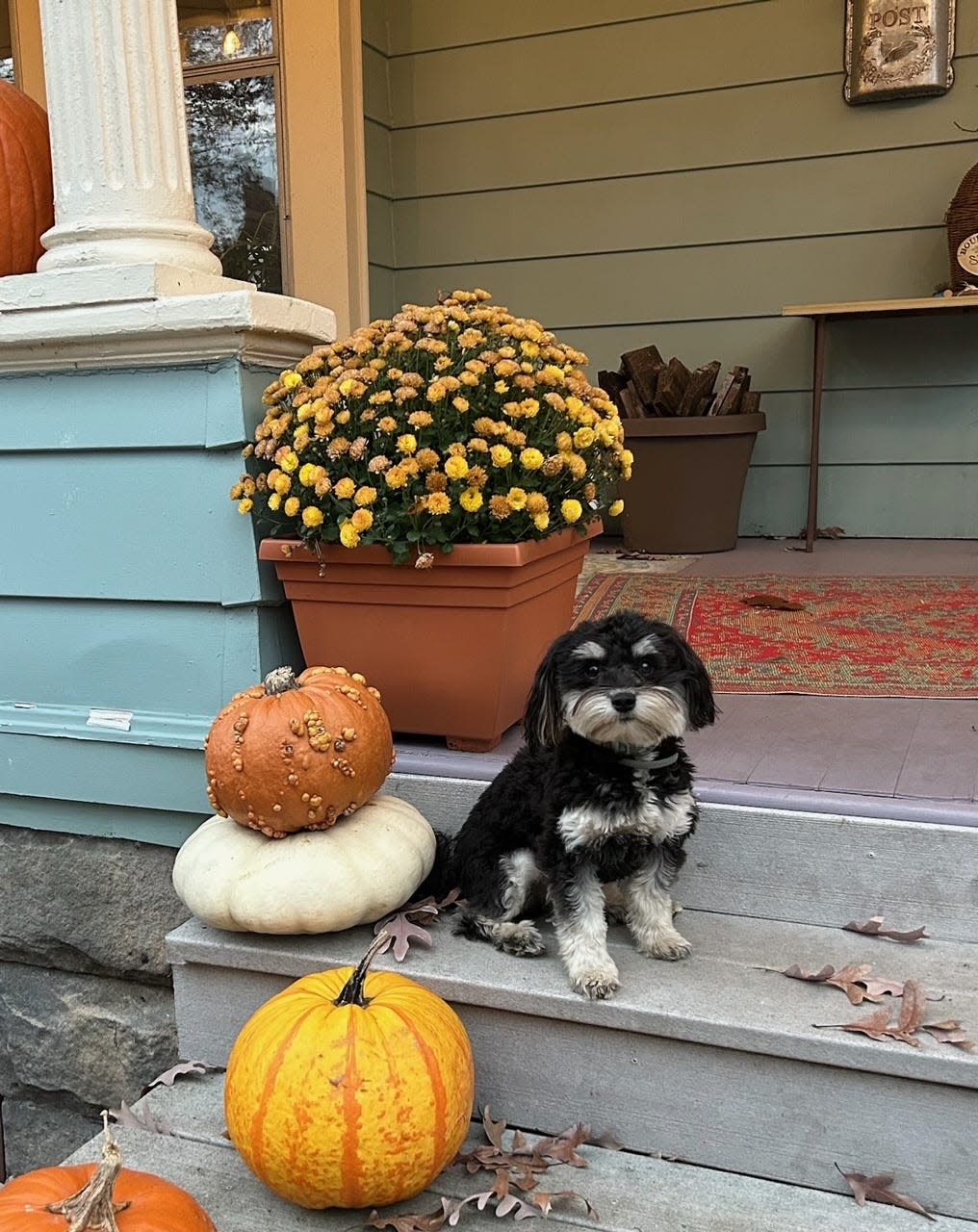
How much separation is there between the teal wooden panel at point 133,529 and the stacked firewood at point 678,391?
8.30 ft

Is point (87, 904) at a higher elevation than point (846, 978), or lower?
lower

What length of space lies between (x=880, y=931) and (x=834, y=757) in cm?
41

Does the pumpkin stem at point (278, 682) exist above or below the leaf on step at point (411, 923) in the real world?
above

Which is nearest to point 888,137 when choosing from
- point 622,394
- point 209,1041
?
point 622,394

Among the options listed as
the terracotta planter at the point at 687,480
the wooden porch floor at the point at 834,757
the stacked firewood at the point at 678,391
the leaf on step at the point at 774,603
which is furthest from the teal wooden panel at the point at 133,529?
the stacked firewood at the point at 678,391

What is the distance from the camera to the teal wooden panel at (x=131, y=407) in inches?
99.8

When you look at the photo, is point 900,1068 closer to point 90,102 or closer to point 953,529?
point 90,102

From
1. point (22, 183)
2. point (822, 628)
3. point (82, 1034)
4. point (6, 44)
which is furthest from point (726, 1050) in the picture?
point (6, 44)

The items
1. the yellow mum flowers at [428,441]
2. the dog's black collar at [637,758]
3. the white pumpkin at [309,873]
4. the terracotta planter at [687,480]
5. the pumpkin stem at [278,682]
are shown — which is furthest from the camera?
the terracotta planter at [687,480]

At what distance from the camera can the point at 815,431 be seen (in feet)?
14.9

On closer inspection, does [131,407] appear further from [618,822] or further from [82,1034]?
[82,1034]

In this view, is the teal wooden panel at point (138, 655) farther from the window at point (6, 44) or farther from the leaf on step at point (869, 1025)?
the window at point (6, 44)

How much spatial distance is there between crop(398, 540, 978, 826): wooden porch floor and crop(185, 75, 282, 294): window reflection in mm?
3219

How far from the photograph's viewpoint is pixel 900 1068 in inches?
64.6
